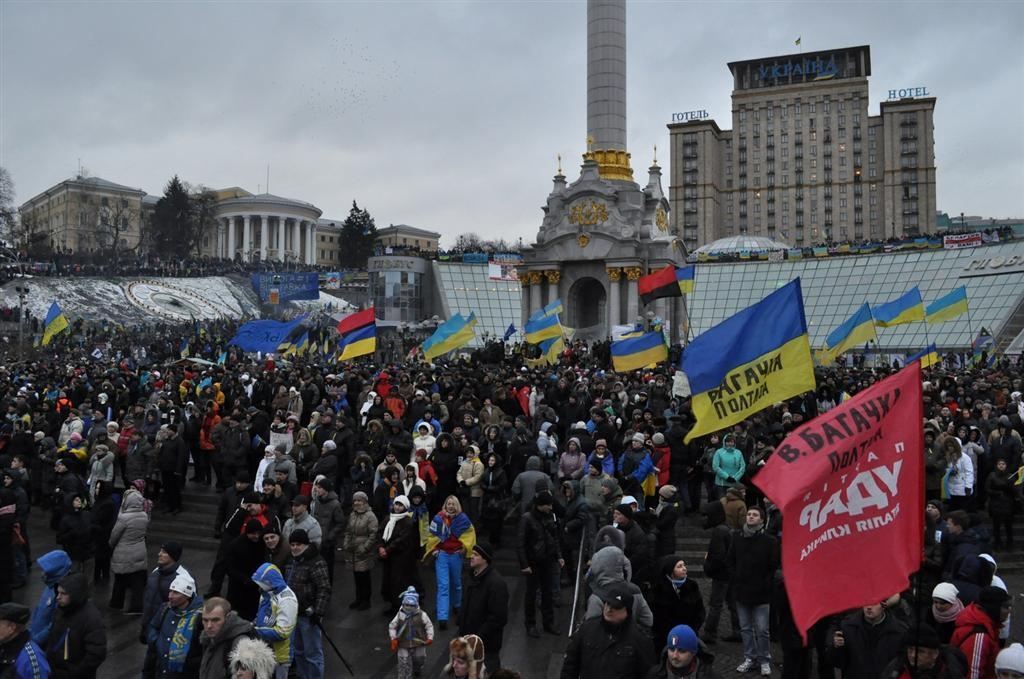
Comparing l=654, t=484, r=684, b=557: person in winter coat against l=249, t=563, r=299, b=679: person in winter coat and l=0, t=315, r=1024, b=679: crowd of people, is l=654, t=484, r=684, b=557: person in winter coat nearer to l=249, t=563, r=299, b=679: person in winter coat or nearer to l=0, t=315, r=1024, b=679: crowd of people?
l=0, t=315, r=1024, b=679: crowd of people

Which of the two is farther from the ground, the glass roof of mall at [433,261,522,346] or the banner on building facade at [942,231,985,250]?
the banner on building facade at [942,231,985,250]

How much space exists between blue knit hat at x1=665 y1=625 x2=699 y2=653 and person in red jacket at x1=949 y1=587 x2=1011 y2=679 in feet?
5.57

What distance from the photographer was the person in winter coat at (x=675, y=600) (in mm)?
7105

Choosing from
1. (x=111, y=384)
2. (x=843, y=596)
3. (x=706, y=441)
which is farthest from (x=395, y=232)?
(x=843, y=596)

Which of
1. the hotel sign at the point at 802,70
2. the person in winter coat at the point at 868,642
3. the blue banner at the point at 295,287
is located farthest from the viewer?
the hotel sign at the point at 802,70

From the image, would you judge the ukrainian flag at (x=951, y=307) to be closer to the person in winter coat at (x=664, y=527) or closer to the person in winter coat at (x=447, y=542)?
the person in winter coat at (x=664, y=527)

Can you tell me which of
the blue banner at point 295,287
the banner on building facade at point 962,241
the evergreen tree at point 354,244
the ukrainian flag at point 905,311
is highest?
the evergreen tree at point 354,244

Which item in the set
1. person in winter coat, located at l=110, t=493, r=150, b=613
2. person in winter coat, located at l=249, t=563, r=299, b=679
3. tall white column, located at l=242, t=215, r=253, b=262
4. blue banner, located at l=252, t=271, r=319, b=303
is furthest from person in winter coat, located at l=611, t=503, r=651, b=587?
tall white column, located at l=242, t=215, r=253, b=262

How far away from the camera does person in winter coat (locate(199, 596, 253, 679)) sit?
227 inches

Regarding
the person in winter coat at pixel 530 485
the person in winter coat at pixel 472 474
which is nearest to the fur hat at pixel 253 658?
the person in winter coat at pixel 530 485

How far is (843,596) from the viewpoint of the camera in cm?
467

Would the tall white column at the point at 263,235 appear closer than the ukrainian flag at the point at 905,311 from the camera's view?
No

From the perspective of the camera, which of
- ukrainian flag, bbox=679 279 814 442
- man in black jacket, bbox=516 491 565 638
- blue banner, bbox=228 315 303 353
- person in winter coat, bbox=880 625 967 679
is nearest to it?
person in winter coat, bbox=880 625 967 679

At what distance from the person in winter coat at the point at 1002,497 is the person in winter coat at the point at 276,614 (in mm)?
9526
